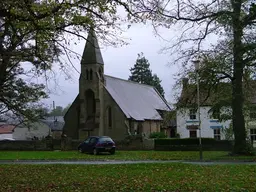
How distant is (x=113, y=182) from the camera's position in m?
13.3

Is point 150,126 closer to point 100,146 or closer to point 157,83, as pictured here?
point 100,146

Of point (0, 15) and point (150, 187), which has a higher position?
point (0, 15)

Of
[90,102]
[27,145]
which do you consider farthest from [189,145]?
[90,102]

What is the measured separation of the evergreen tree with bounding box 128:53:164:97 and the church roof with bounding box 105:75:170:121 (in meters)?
28.2

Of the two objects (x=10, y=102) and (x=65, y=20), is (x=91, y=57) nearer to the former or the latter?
(x=10, y=102)

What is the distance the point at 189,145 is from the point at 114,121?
21.9m

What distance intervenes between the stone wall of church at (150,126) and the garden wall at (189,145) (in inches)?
804

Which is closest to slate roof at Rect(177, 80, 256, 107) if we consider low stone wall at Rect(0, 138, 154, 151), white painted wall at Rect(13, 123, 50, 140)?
low stone wall at Rect(0, 138, 154, 151)

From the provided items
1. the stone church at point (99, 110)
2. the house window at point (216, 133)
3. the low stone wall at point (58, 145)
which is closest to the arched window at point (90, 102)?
the stone church at point (99, 110)

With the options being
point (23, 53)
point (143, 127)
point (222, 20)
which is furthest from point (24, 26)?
point (143, 127)

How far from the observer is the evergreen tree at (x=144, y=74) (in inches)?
4385

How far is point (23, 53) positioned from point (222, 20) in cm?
1348

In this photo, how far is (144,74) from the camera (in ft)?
368

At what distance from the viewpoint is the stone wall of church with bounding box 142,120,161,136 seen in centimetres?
6771
